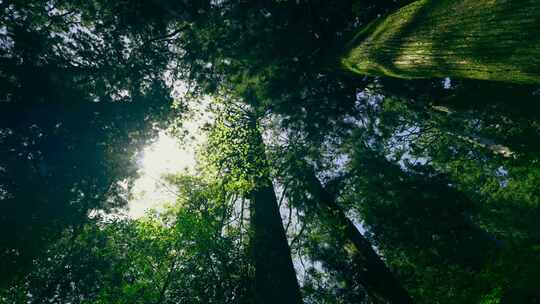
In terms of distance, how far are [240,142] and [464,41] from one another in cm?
792

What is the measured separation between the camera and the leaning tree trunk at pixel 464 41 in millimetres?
2785

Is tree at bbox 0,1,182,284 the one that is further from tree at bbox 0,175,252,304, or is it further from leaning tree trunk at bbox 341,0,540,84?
leaning tree trunk at bbox 341,0,540,84

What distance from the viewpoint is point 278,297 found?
8250 millimetres

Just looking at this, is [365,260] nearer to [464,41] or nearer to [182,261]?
[182,261]

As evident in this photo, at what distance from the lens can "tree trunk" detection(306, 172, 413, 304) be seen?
8555mm

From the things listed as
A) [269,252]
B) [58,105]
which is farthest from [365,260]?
[58,105]

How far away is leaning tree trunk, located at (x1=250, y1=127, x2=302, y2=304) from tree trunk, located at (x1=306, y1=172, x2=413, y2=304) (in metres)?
1.93

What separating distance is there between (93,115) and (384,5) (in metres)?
8.43

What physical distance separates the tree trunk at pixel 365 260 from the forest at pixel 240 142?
0.23 ft

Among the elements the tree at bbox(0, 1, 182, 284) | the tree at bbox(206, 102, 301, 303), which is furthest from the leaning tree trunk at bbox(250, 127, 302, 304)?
the tree at bbox(0, 1, 182, 284)

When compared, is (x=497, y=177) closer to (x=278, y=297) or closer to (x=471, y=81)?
(x=471, y=81)

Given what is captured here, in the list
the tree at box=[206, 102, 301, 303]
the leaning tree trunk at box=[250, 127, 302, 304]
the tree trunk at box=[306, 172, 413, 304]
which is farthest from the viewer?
the tree at box=[206, 102, 301, 303]

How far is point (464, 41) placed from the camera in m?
3.27

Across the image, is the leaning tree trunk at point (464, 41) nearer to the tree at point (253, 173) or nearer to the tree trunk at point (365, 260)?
the tree at point (253, 173)
